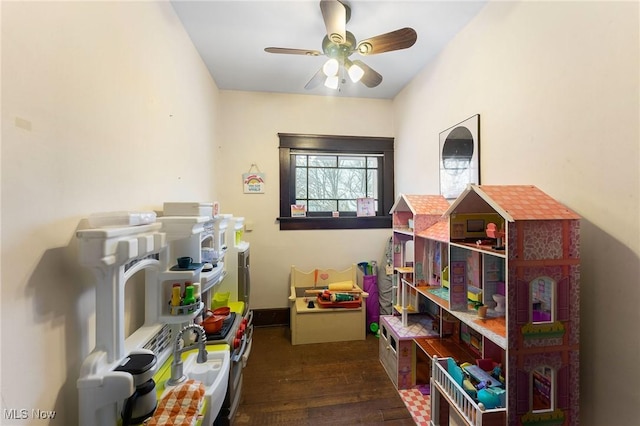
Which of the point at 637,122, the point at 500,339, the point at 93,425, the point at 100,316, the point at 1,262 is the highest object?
the point at 637,122

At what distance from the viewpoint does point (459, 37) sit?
1852mm

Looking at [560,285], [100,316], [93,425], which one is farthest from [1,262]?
[560,285]

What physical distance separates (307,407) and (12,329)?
161 cm

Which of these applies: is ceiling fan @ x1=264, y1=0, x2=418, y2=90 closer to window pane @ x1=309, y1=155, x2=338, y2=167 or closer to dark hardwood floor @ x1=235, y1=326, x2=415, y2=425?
window pane @ x1=309, y1=155, x2=338, y2=167

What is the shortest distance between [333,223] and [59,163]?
2381 mm

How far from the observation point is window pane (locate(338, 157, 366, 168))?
3037mm

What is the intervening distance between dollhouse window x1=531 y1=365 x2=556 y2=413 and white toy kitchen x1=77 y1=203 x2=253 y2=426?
4.45 feet

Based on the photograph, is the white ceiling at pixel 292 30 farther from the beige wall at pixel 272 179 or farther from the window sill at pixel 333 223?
the window sill at pixel 333 223

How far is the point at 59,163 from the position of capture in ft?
2.56

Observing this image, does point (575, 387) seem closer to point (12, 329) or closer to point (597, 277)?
point (597, 277)

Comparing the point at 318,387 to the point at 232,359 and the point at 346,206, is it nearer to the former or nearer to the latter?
the point at 232,359

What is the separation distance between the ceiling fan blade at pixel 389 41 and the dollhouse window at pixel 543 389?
177 cm

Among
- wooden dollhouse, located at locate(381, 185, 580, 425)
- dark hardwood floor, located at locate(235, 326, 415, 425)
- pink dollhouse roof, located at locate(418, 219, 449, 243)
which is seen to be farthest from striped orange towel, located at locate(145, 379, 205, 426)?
pink dollhouse roof, located at locate(418, 219, 449, 243)

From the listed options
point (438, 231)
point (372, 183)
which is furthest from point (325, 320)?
point (372, 183)
